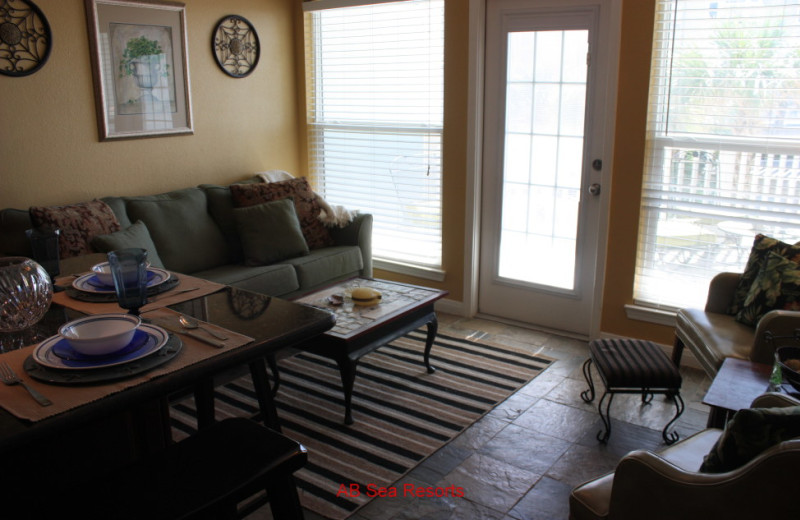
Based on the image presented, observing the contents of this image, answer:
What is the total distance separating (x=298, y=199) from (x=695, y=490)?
3.42m

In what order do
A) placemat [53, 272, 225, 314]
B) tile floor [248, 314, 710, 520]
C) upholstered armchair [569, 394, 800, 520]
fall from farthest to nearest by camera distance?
1. tile floor [248, 314, 710, 520]
2. placemat [53, 272, 225, 314]
3. upholstered armchair [569, 394, 800, 520]

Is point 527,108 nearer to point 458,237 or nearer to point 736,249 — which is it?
point 458,237

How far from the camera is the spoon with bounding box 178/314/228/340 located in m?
1.65

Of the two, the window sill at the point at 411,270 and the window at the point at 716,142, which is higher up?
the window at the point at 716,142

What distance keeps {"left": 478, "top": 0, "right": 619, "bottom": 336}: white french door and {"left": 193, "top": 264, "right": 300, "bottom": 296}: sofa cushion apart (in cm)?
135

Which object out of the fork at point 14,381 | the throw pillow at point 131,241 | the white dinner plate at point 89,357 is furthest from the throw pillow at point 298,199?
the fork at point 14,381

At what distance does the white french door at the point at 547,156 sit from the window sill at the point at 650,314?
0.22 m

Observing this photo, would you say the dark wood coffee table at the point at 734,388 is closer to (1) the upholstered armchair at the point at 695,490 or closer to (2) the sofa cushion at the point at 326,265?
(1) the upholstered armchair at the point at 695,490

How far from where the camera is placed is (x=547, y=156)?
13.6ft

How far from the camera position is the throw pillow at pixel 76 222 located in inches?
135

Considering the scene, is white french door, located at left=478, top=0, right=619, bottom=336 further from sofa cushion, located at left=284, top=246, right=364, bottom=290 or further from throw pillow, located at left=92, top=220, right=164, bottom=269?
throw pillow, located at left=92, top=220, right=164, bottom=269

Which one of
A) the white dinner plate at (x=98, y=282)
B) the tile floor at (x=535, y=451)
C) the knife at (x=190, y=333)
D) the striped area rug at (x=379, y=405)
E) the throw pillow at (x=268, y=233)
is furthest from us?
the throw pillow at (x=268, y=233)

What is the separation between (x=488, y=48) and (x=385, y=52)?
826mm

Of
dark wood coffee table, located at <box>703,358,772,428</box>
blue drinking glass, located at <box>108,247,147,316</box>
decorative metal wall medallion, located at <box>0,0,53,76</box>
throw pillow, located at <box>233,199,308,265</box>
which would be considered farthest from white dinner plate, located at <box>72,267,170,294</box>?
decorative metal wall medallion, located at <box>0,0,53,76</box>
